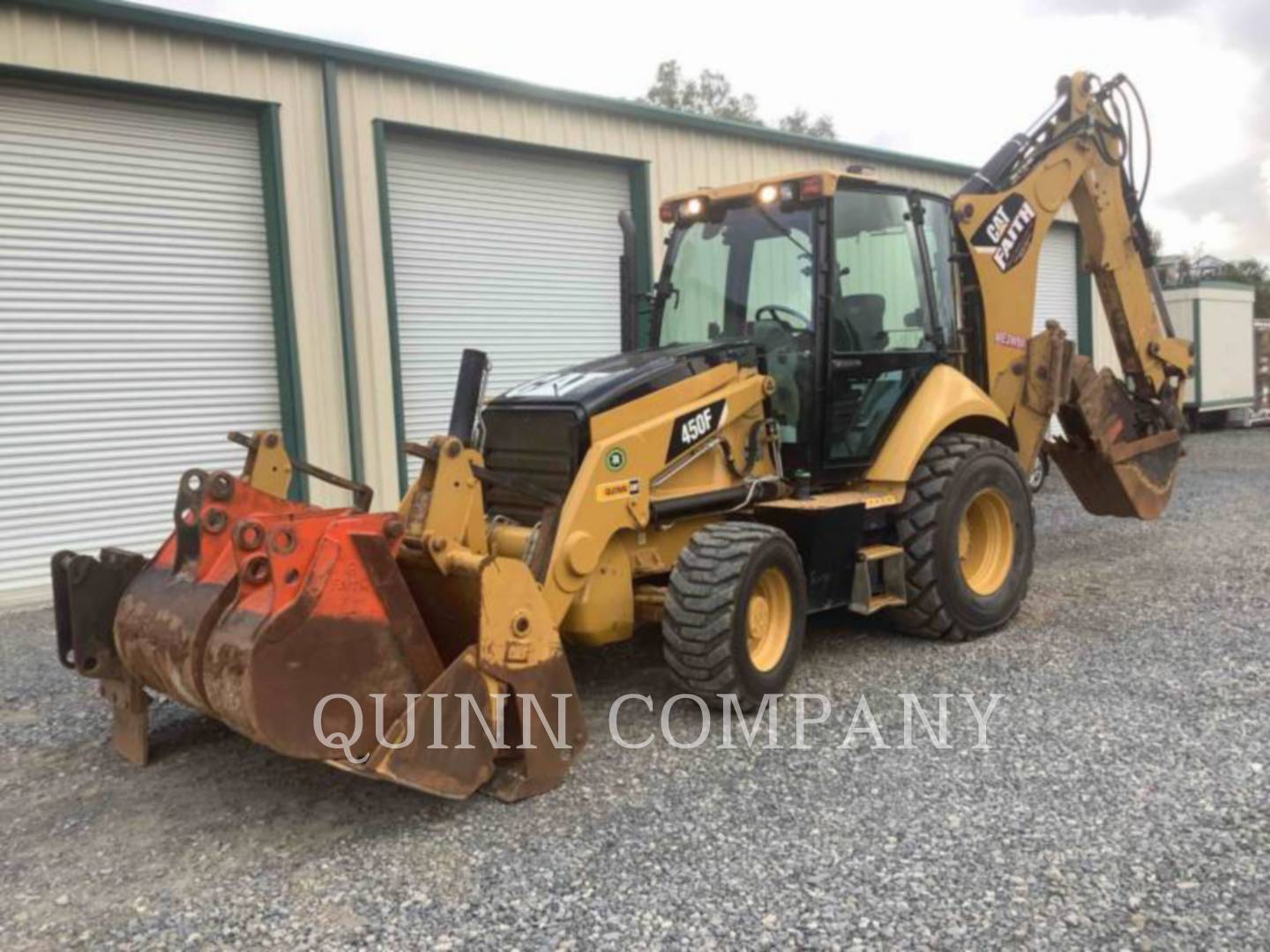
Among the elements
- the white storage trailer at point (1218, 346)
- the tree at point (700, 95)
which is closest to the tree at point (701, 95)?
the tree at point (700, 95)

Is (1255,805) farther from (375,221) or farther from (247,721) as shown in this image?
(375,221)

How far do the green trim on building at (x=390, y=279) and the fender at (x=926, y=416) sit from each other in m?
5.07

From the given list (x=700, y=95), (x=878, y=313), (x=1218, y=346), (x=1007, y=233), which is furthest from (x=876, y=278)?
(x=700, y=95)

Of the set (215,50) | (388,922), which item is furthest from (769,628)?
(215,50)

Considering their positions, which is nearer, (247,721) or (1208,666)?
(247,721)

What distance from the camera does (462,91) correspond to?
9.99 metres

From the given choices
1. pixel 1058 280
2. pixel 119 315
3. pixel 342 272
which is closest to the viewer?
pixel 119 315

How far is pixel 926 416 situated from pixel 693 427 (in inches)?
62.5

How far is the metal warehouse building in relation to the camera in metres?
8.15

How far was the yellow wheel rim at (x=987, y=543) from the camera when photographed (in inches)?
249

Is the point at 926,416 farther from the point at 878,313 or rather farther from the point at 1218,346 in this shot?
the point at 1218,346

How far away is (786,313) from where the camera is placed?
18.8 ft

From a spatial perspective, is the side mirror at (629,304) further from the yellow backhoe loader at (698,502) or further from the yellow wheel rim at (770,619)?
the yellow wheel rim at (770,619)

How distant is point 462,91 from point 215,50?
2273 mm
